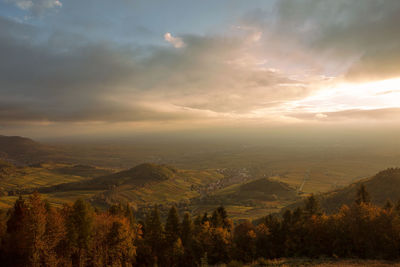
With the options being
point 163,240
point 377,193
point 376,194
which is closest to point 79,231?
point 163,240

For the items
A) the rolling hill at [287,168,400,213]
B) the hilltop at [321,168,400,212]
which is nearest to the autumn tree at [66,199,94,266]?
the rolling hill at [287,168,400,213]

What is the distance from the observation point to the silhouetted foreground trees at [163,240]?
99.1ft

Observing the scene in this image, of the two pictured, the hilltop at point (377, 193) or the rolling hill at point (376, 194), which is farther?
the hilltop at point (377, 193)

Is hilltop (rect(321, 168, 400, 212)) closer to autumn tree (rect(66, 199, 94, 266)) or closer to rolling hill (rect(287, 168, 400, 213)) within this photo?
rolling hill (rect(287, 168, 400, 213))

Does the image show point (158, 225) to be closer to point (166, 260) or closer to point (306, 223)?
point (166, 260)

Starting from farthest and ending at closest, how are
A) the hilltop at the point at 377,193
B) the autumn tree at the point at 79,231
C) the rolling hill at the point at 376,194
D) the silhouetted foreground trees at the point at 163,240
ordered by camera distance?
the hilltop at the point at 377,193 < the rolling hill at the point at 376,194 < the autumn tree at the point at 79,231 < the silhouetted foreground trees at the point at 163,240

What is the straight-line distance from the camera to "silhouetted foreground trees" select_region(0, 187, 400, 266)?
30219 millimetres

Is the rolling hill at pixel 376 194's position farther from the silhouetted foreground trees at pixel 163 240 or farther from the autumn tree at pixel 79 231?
the autumn tree at pixel 79 231

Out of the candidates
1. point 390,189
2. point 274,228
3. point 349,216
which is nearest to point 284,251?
point 274,228

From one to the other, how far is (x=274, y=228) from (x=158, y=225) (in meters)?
23.4

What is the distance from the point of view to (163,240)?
46094 mm

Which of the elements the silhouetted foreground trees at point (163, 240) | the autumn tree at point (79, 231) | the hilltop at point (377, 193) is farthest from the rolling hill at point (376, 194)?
the autumn tree at point (79, 231)

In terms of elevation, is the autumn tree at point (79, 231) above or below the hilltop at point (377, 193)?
above

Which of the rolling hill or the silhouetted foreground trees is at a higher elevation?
the silhouetted foreground trees
